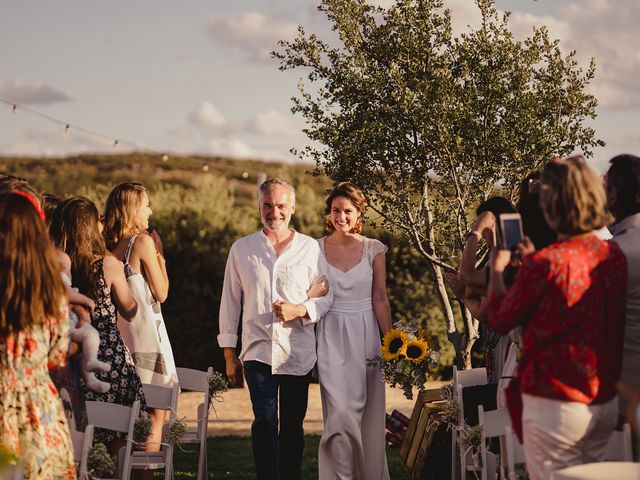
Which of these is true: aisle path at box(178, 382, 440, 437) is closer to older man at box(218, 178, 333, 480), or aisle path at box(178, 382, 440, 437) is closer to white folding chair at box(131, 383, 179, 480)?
older man at box(218, 178, 333, 480)

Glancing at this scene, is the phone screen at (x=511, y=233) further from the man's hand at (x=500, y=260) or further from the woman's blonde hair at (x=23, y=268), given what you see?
the woman's blonde hair at (x=23, y=268)

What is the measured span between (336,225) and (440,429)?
5.07 ft

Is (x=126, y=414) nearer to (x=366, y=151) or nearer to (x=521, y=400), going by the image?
(x=521, y=400)

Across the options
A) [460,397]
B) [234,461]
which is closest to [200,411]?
[460,397]

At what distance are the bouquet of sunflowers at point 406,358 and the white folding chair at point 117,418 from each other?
6.13ft

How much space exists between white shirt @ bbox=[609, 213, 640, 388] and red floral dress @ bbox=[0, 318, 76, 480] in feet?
8.06

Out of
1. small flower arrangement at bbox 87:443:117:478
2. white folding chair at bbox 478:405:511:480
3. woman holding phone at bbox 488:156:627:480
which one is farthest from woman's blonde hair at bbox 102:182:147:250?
woman holding phone at bbox 488:156:627:480

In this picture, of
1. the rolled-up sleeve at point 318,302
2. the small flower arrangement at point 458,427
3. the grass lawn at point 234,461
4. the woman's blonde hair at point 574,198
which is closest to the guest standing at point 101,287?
the rolled-up sleeve at point 318,302

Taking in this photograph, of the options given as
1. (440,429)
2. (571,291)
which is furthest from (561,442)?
(440,429)

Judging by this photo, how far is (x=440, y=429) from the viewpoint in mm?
6930

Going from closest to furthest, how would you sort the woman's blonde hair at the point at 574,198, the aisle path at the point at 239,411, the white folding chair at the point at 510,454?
the woman's blonde hair at the point at 574,198, the white folding chair at the point at 510,454, the aisle path at the point at 239,411

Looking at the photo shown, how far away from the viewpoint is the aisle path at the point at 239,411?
12.8 metres

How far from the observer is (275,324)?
6.79 m

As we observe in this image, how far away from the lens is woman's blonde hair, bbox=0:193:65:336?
4164 millimetres
